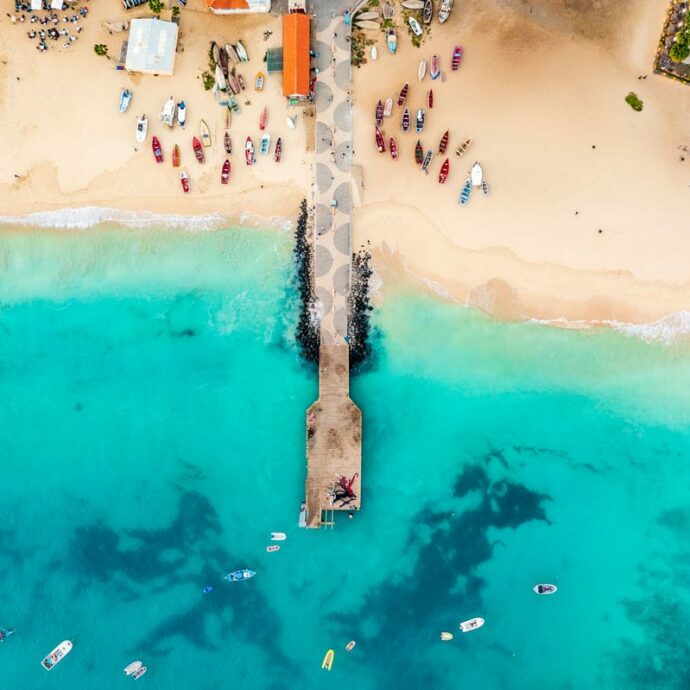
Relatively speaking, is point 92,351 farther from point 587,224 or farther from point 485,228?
point 587,224

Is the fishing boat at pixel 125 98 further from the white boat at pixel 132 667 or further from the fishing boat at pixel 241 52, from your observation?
the white boat at pixel 132 667

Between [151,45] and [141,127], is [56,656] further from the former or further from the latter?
[151,45]

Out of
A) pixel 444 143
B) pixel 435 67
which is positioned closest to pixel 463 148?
pixel 444 143

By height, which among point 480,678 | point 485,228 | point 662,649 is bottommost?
point 480,678

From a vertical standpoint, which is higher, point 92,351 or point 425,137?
point 425,137

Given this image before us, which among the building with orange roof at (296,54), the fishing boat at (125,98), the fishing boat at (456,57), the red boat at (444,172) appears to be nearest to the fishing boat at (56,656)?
the fishing boat at (125,98)

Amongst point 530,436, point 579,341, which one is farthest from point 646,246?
point 530,436
